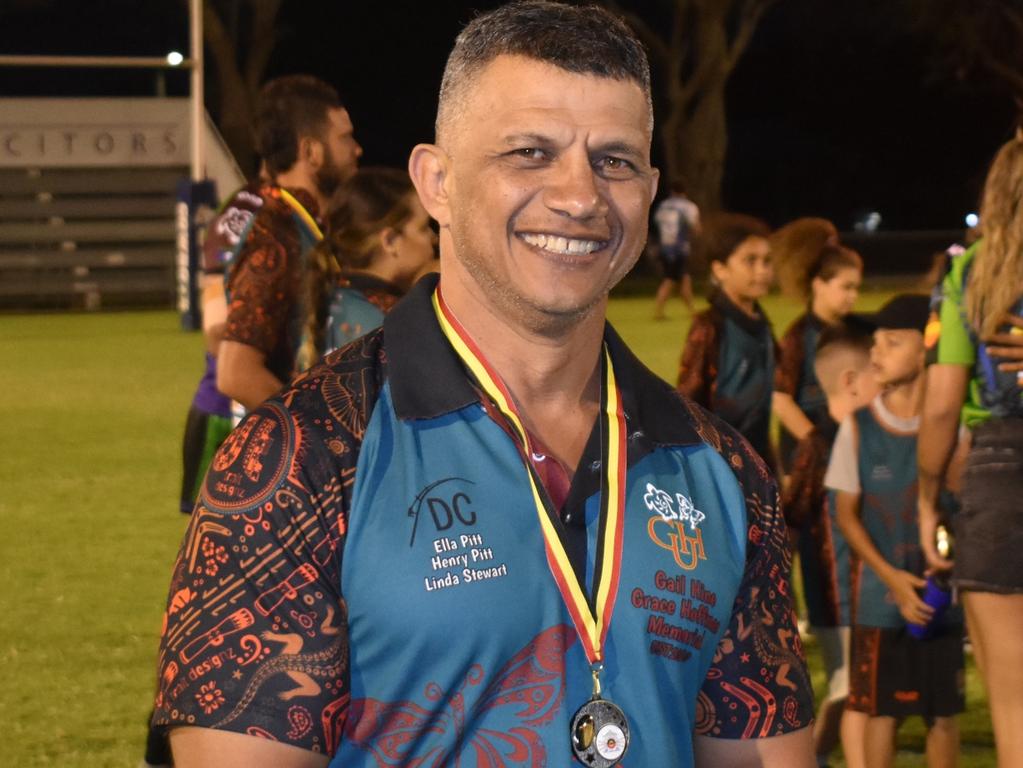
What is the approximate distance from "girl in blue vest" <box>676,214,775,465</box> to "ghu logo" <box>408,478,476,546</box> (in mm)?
4451

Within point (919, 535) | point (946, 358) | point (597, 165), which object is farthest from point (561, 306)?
point (919, 535)

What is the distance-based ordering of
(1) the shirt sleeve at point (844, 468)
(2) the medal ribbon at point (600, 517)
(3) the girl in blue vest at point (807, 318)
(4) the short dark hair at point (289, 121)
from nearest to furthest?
(2) the medal ribbon at point (600, 517) < (1) the shirt sleeve at point (844, 468) < (4) the short dark hair at point (289, 121) < (3) the girl in blue vest at point (807, 318)

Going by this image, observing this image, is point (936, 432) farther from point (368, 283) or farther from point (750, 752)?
point (750, 752)

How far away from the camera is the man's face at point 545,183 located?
89.4 inches

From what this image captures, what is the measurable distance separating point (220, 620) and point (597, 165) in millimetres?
719

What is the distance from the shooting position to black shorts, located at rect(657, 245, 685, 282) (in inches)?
1052

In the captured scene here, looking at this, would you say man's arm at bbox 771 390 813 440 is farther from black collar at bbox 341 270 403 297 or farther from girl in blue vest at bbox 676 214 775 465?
black collar at bbox 341 270 403 297

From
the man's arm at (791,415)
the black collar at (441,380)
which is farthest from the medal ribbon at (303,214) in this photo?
the black collar at (441,380)

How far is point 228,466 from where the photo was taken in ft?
7.15

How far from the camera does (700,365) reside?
675 centimetres

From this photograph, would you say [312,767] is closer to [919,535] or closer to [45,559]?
[919,535]

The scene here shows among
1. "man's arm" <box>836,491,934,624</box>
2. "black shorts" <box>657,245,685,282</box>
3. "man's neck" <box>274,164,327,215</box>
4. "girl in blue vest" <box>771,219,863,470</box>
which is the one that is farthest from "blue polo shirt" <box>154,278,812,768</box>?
"black shorts" <box>657,245,685,282</box>

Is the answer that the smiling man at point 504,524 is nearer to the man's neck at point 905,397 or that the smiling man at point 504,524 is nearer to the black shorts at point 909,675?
the black shorts at point 909,675

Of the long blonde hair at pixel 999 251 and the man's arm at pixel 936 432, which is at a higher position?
the long blonde hair at pixel 999 251
